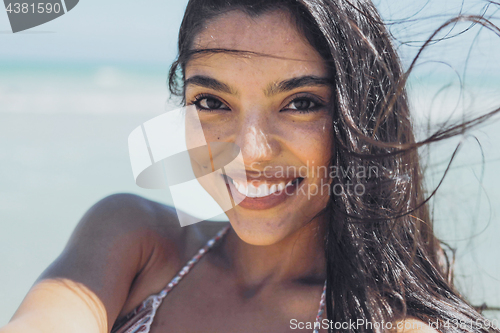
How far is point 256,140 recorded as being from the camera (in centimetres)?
143

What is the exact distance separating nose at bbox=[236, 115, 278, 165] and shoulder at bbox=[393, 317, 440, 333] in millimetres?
656

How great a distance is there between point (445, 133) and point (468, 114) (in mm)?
82


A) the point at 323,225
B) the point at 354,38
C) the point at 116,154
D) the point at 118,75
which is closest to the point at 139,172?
the point at 323,225

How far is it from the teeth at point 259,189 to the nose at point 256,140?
0.37 feet

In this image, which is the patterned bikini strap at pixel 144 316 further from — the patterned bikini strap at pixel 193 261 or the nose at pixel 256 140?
the nose at pixel 256 140

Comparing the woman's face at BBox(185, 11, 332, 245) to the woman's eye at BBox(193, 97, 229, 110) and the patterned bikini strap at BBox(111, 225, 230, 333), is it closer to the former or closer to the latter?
the woman's eye at BBox(193, 97, 229, 110)

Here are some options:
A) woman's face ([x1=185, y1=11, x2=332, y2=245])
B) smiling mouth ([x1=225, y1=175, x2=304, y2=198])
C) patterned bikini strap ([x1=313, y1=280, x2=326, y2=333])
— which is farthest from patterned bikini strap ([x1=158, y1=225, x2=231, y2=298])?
patterned bikini strap ([x1=313, y1=280, x2=326, y2=333])

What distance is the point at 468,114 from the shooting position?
1.30 meters

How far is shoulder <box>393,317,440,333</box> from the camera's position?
1.34 meters

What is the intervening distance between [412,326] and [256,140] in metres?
0.74

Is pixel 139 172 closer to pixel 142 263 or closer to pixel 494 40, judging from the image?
pixel 142 263

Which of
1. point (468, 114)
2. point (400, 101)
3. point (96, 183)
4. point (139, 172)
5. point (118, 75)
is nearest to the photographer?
point (468, 114)

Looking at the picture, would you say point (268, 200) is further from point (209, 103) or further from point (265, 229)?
point (209, 103)

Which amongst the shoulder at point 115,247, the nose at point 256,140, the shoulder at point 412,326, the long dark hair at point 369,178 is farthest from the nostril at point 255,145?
the shoulder at point 412,326
